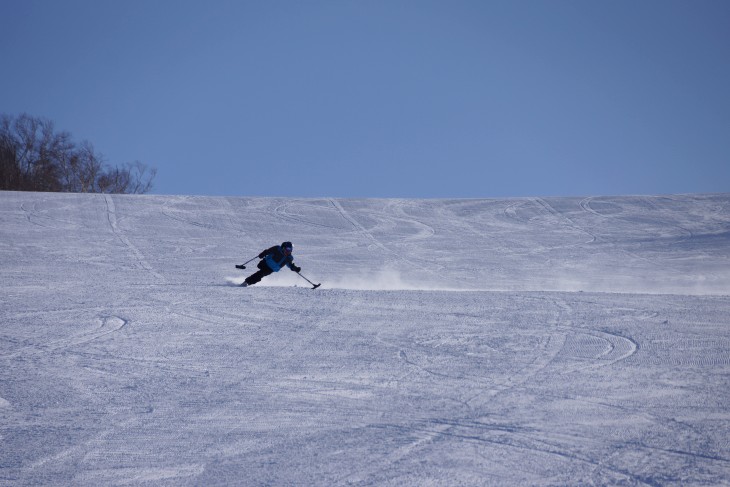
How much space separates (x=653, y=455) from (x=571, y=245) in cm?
→ 1986

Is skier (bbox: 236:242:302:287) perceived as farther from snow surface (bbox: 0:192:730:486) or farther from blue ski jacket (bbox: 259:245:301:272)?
snow surface (bbox: 0:192:730:486)

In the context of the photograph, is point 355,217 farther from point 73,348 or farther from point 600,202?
point 73,348

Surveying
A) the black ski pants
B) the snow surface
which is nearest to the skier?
the black ski pants

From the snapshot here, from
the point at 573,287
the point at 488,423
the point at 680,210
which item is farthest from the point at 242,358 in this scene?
the point at 680,210

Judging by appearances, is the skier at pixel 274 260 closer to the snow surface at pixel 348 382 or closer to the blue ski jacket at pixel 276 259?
the blue ski jacket at pixel 276 259

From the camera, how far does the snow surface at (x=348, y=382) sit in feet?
16.5

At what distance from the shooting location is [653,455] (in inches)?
201

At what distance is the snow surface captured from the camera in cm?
503

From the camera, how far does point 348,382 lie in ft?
23.4

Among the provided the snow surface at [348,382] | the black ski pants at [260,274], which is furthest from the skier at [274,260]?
the snow surface at [348,382]

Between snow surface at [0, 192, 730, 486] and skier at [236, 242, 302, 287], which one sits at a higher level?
skier at [236, 242, 302, 287]

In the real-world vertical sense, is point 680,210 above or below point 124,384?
above

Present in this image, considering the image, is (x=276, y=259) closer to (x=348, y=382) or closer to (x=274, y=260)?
(x=274, y=260)

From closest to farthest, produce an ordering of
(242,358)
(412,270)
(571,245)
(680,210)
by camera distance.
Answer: (242,358) < (412,270) < (571,245) < (680,210)
